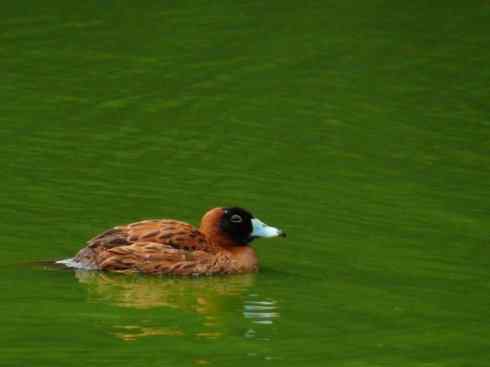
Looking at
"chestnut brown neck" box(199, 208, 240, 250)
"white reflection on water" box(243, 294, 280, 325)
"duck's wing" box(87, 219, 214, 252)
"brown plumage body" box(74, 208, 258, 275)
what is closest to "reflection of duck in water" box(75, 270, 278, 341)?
"white reflection on water" box(243, 294, 280, 325)

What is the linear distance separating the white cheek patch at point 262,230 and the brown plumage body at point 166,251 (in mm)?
183

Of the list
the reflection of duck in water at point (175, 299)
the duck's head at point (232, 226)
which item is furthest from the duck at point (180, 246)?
the reflection of duck in water at point (175, 299)

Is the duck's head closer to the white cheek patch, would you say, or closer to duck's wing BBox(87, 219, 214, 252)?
the white cheek patch

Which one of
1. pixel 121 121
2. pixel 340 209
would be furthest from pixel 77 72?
pixel 340 209

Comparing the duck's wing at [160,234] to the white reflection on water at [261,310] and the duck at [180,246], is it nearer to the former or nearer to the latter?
the duck at [180,246]

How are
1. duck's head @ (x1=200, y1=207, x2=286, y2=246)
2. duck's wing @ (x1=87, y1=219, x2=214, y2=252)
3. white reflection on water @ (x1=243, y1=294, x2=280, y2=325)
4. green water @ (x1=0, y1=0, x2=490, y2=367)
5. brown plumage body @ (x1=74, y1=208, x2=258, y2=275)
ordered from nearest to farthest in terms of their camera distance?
green water @ (x1=0, y1=0, x2=490, y2=367) < white reflection on water @ (x1=243, y1=294, x2=280, y2=325) < brown plumage body @ (x1=74, y1=208, x2=258, y2=275) < duck's wing @ (x1=87, y1=219, x2=214, y2=252) < duck's head @ (x1=200, y1=207, x2=286, y2=246)

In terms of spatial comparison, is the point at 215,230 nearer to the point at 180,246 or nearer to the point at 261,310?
the point at 180,246

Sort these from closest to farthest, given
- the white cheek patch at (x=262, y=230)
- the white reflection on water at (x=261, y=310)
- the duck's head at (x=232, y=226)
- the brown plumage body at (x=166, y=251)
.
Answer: the white reflection on water at (x=261, y=310)
the brown plumage body at (x=166, y=251)
the white cheek patch at (x=262, y=230)
the duck's head at (x=232, y=226)

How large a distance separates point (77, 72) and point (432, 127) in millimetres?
5584

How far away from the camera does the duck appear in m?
18.0

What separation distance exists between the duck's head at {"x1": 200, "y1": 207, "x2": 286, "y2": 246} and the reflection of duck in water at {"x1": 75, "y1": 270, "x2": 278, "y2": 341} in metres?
0.52

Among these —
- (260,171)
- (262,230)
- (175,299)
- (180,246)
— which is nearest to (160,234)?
(180,246)

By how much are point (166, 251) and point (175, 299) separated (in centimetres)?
120

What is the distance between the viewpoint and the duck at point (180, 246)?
1800 cm
